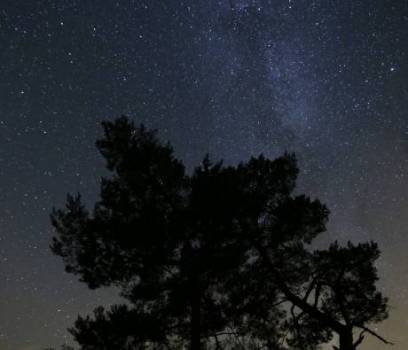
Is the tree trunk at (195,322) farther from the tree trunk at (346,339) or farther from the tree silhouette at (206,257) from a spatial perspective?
the tree trunk at (346,339)

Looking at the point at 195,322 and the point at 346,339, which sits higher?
the point at 195,322

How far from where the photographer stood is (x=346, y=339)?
11.2m

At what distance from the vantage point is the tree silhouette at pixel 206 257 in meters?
12.2

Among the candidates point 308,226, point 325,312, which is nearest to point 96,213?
point 308,226

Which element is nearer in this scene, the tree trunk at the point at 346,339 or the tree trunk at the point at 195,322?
the tree trunk at the point at 346,339

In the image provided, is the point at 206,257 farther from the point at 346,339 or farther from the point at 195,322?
the point at 346,339

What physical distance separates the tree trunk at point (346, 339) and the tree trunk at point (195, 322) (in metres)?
3.68

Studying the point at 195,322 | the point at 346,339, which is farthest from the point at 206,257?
the point at 346,339

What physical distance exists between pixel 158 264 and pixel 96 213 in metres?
2.56

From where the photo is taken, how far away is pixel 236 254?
1252cm

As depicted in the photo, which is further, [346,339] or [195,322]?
[195,322]

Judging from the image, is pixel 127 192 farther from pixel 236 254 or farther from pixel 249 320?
pixel 249 320

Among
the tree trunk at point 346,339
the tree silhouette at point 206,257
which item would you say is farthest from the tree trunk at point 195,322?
the tree trunk at point 346,339

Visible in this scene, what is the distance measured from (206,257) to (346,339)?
415 centimetres
